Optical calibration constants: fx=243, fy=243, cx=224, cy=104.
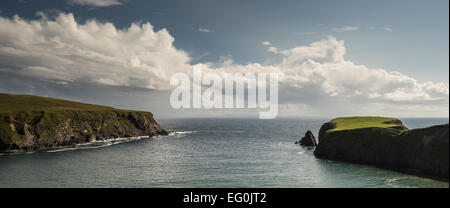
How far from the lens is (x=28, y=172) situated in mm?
62625

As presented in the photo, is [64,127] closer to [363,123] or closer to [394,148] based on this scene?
[363,123]

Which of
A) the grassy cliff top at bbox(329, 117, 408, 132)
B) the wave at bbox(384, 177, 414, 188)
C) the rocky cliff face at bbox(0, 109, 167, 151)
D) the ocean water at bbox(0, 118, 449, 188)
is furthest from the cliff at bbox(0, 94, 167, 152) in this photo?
the wave at bbox(384, 177, 414, 188)

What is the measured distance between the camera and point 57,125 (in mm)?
122188

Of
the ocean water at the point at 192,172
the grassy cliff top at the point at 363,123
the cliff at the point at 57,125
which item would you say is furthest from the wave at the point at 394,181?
the cliff at the point at 57,125

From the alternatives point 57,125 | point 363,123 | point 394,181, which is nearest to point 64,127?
point 57,125

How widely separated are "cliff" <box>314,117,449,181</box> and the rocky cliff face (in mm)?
116787

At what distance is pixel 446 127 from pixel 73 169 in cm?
9490

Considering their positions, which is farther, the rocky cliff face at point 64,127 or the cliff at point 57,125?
the cliff at point 57,125

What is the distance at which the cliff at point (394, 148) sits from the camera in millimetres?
56531

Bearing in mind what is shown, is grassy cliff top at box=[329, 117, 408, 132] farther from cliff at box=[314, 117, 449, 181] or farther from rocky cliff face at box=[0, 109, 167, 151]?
rocky cliff face at box=[0, 109, 167, 151]

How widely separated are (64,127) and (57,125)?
3893 millimetres

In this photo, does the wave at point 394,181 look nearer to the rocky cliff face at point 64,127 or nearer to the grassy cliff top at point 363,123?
the grassy cliff top at point 363,123
